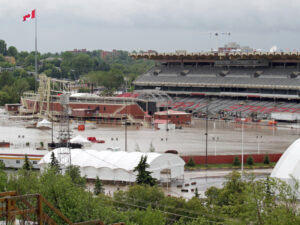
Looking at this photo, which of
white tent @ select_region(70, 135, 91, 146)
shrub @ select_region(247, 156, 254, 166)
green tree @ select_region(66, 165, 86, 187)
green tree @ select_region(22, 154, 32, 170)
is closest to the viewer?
green tree @ select_region(66, 165, 86, 187)

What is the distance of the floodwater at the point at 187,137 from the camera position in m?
59.1

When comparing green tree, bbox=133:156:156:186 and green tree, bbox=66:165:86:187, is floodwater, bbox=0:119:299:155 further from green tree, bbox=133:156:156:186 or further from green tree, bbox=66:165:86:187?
green tree, bbox=66:165:86:187

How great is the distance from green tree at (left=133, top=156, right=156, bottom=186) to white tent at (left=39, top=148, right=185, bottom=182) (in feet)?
7.65

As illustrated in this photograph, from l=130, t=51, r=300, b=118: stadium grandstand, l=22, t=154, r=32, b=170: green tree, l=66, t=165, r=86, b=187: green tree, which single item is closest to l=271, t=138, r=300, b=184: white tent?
l=66, t=165, r=86, b=187: green tree

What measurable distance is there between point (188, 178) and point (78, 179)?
10442mm

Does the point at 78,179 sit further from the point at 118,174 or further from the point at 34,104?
the point at 34,104

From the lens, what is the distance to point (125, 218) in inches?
945

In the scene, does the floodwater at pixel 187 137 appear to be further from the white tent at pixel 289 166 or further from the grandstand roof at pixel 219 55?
the grandstand roof at pixel 219 55

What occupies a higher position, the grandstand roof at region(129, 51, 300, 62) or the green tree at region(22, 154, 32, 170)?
the grandstand roof at region(129, 51, 300, 62)

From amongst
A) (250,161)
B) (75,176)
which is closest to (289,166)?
(75,176)

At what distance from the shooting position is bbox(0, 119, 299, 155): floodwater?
59125 millimetres

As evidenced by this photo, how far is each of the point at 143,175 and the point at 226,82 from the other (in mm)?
68180

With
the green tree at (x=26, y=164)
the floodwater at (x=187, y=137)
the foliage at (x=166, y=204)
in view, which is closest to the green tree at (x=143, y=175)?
the foliage at (x=166, y=204)

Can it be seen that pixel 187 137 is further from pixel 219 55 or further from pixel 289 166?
pixel 219 55
